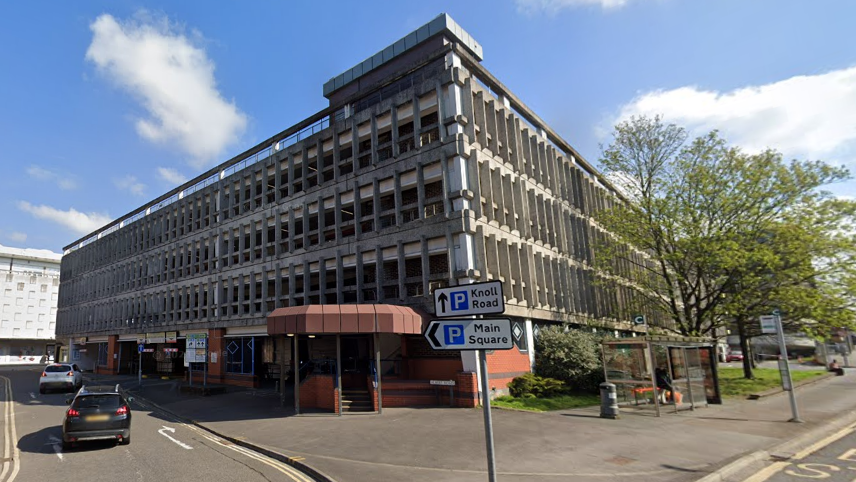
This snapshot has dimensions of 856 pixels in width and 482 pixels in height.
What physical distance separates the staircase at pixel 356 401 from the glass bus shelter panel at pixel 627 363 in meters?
9.43

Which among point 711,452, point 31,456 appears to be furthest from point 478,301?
point 31,456

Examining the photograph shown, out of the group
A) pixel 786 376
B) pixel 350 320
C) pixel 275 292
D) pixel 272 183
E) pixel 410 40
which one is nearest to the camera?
pixel 786 376

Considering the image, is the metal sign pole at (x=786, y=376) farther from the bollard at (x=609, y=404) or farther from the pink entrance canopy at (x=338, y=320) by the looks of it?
the pink entrance canopy at (x=338, y=320)

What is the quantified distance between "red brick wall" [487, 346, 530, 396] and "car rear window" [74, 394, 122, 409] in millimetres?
13020

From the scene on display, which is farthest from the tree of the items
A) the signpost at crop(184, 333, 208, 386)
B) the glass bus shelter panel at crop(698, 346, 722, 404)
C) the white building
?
the white building

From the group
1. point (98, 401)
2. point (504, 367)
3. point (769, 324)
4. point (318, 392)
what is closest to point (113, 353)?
point (318, 392)

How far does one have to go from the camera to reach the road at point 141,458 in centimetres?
1008

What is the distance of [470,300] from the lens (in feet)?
20.7

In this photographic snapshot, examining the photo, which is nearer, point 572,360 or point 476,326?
point 476,326

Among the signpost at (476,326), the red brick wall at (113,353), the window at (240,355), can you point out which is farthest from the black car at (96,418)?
the red brick wall at (113,353)

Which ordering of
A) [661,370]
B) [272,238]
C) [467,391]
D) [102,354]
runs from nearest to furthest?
1. [467,391]
2. [661,370]
3. [272,238]
4. [102,354]

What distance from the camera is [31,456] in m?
12.1

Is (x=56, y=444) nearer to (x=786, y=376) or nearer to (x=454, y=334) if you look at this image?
(x=454, y=334)

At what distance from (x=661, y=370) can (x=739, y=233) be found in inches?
415
